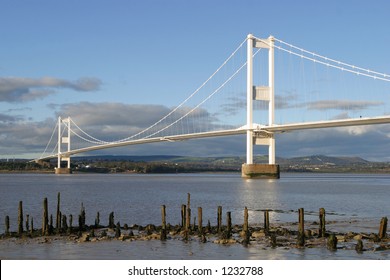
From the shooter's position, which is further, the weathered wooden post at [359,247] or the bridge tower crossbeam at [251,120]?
the bridge tower crossbeam at [251,120]

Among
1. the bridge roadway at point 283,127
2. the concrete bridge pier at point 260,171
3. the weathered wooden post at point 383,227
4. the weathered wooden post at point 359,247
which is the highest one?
the bridge roadway at point 283,127

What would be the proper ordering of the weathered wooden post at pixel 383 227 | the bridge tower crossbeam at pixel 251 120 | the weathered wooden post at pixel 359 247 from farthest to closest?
the bridge tower crossbeam at pixel 251 120 → the weathered wooden post at pixel 383 227 → the weathered wooden post at pixel 359 247

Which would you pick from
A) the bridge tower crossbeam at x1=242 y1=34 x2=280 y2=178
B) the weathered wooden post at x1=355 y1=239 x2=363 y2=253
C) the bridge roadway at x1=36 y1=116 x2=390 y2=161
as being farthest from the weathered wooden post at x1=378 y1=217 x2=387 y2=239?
the bridge tower crossbeam at x1=242 y1=34 x2=280 y2=178

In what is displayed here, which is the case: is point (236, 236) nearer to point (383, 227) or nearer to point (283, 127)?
point (383, 227)

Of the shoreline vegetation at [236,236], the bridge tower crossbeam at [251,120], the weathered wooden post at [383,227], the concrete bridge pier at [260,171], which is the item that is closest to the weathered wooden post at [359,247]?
the shoreline vegetation at [236,236]

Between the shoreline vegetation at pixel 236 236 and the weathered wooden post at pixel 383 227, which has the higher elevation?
the weathered wooden post at pixel 383 227

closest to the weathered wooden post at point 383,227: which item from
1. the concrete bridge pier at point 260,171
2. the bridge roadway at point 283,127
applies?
the bridge roadway at point 283,127

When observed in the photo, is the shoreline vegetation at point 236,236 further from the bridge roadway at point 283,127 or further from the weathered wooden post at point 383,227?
the bridge roadway at point 283,127

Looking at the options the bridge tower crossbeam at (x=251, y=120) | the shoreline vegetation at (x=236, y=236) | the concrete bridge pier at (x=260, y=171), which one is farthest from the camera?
the concrete bridge pier at (x=260, y=171)

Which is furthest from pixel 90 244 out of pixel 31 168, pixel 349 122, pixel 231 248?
pixel 31 168

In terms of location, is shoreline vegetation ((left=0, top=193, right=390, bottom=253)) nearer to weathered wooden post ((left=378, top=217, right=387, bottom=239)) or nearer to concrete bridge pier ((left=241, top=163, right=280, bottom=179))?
weathered wooden post ((left=378, top=217, right=387, bottom=239))

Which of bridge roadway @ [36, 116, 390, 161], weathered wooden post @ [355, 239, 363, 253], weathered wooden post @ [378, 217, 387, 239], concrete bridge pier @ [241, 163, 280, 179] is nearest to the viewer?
weathered wooden post @ [355, 239, 363, 253]
